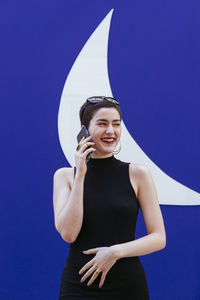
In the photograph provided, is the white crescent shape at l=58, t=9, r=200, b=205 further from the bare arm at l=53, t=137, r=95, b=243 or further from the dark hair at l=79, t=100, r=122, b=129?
the bare arm at l=53, t=137, r=95, b=243

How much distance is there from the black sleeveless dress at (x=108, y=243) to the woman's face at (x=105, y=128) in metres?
0.21

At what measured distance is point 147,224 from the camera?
167 centimetres

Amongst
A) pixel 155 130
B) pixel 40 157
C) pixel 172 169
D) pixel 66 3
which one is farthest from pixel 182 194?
pixel 66 3

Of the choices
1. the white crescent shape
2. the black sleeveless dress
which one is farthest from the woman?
the white crescent shape

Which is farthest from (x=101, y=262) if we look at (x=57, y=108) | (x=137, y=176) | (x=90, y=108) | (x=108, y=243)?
(x=57, y=108)

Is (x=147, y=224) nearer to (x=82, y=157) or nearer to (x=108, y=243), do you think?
(x=108, y=243)

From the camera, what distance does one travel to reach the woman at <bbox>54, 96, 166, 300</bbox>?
1.56 m

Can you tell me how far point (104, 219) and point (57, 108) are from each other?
1492 mm

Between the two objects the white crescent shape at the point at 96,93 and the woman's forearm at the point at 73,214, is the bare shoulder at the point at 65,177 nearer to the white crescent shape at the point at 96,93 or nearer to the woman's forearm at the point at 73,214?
the woman's forearm at the point at 73,214

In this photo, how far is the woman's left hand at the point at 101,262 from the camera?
152cm

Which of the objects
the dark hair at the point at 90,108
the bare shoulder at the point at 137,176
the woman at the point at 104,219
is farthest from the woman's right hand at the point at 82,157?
the bare shoulder at the point at 137,176

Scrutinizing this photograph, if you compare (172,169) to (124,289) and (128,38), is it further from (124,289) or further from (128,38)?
(124,289)

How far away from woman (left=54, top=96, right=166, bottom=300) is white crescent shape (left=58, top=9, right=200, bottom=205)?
45.8 inches

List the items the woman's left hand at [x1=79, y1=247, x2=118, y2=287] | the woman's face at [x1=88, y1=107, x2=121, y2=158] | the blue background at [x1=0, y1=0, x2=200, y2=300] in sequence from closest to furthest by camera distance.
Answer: the woman's left hand at [x1=79, y1=247, x2=118, y2=287]
the woman's face at [x1=88, y1=107, x2=121, y2=158]
the blue background at [x1=0, y1=0, x2=200, y2=300]
